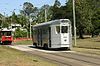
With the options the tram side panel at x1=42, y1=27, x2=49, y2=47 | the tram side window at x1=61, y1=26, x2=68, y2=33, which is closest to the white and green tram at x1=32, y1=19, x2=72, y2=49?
the tram side window at x1=61, y1=26, x2=68, y2=33

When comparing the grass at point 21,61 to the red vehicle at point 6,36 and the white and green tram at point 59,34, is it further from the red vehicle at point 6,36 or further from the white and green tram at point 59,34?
the red vehicle at point 6,36

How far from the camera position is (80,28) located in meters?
92.9

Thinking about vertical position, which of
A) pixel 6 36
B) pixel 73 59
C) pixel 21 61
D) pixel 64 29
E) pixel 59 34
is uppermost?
pixel 64 29

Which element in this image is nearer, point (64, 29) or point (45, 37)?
point (64, 29)

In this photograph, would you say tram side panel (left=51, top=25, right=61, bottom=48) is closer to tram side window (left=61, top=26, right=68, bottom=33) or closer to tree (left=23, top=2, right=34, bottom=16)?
tram side window (left=61, top=26, right=68, bottom=33)

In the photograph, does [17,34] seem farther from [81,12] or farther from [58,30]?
[58,30]

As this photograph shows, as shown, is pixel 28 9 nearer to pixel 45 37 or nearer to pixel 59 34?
pixel 45 37

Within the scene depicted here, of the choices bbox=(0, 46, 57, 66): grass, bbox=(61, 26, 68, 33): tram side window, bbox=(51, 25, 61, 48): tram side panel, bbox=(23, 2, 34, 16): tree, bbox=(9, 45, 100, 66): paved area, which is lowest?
bbox=(9, 45, 100, 66): paved area

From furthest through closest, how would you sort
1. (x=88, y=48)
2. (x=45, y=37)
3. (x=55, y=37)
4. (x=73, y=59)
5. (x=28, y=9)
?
(x=28, y=9), (x=88, y=48), (x=45, y=37), (x=55, y=37), (x=73, y=59)

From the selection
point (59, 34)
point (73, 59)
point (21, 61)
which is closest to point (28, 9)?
point (59, 34)

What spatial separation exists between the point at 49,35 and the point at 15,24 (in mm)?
123492

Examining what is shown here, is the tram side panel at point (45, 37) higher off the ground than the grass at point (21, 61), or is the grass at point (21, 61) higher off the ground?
the tram side panel at point (45, 37)

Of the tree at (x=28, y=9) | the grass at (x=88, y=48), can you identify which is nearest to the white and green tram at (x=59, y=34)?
the grass at (x=88, y=48)

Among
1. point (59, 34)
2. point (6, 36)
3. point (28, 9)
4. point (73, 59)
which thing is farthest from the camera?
point (28, 9)
